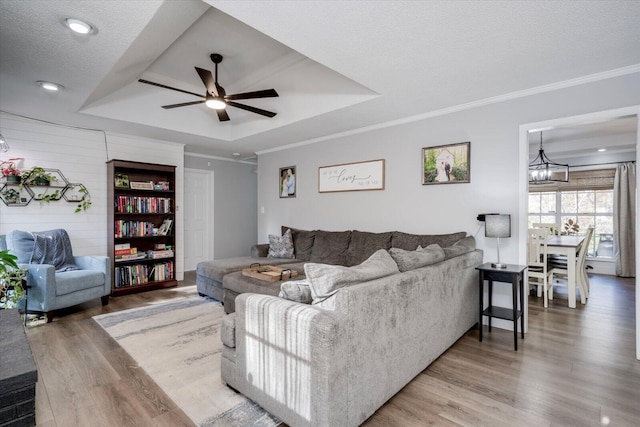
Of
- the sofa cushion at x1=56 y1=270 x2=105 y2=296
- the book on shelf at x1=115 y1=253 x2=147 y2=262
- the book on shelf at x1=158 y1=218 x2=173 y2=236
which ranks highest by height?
the book on shelf at x1=158 y1=218 x2=173 y2=236

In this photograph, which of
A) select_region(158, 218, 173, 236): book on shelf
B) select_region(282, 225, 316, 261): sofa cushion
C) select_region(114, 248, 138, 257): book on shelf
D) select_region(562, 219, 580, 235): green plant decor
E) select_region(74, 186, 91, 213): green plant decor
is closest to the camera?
select_region(74, 186, 91, 213): green plant decor

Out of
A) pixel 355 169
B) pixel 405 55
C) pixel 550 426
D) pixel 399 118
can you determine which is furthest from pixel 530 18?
pixel 355 169

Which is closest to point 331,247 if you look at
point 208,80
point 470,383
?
point 470,383

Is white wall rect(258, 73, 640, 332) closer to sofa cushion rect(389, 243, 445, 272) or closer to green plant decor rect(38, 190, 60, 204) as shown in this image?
sofa cushion rect(389, 243, 445, 272)

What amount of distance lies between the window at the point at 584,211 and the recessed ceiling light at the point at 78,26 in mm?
8232

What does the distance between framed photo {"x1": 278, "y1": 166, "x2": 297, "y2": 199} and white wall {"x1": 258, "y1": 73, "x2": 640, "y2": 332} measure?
0.43 ft

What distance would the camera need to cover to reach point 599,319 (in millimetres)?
3650

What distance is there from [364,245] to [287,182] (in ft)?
7.16

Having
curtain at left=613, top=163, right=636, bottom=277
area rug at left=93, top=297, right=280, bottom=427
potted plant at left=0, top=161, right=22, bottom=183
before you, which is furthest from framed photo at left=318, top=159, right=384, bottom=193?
curtain at left=613, top=163, right=636, bottom=277

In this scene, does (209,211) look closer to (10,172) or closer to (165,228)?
(165,228)

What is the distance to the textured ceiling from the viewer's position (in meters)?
1.98

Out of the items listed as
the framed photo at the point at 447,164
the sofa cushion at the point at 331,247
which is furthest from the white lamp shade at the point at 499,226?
the sofa cushion at the point at 331,247

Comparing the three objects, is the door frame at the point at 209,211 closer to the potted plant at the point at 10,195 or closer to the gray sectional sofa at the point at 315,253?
the gray sectional sofa at the point at 315,253

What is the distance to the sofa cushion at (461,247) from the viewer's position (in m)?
2.90
